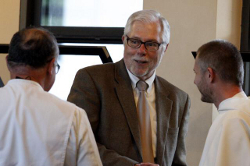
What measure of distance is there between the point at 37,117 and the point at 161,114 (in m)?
1.10

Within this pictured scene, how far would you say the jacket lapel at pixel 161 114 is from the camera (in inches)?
110

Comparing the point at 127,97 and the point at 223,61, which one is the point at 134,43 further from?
the point at 223,61

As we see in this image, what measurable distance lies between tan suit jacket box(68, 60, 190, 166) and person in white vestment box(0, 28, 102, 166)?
0.66 m

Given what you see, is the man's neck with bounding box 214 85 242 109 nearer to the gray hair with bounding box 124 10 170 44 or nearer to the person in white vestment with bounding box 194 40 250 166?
the person in white vestment with bounding box 194 40 250 166

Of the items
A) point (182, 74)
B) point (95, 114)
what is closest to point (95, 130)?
point (95, 114)

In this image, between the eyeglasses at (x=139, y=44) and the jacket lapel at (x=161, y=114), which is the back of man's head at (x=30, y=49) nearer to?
the eyeglasses at (x=139, y=44)

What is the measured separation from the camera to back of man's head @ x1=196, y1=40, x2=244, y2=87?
2475mm

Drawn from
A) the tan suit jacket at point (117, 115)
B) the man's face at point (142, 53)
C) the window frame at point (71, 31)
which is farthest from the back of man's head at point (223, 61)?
the window frame at point (71, 31)

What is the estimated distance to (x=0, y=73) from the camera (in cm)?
431

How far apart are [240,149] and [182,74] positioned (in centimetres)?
172

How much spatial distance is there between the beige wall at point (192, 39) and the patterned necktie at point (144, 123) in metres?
1.04

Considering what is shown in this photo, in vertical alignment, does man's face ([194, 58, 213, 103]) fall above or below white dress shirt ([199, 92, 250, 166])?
above

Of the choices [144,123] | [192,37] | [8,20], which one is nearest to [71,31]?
[8,20]

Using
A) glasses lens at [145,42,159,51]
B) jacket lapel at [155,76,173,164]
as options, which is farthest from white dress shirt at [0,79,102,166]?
glasses lens at [145,42,159,51]
